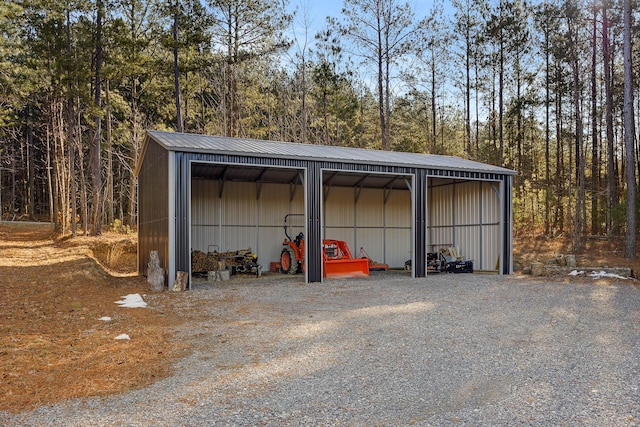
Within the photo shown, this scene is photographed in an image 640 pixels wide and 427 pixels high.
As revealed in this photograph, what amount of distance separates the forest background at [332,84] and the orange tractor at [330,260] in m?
8.09

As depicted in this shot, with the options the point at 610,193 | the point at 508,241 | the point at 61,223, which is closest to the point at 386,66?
the point at 610,193

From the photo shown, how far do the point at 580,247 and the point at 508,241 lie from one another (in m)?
6.82

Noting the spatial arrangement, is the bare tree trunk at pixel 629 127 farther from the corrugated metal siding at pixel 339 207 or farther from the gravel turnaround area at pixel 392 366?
the corrugated metal siding at pixel 339 207

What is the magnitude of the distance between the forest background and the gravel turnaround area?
449 inches

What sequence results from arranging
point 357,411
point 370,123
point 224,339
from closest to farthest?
point 357,411
point 224,339
point 370,123

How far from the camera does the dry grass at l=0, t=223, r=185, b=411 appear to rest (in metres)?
4.20

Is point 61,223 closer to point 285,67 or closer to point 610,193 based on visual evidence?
point 285,67

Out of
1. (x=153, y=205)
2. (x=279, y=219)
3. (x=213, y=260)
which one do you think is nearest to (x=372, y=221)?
(x=279, y=219)

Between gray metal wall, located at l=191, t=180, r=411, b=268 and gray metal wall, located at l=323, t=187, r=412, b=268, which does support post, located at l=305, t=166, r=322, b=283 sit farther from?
gray metal wall, located at l=323, t=187, r=412, b=268

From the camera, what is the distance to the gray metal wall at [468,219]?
14586mm

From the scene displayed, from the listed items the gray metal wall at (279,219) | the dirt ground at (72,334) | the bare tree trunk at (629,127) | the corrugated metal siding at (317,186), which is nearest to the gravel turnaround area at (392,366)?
the dirt ground at (72,334)

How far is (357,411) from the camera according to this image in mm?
3613

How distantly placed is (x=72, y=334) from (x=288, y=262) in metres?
8.26

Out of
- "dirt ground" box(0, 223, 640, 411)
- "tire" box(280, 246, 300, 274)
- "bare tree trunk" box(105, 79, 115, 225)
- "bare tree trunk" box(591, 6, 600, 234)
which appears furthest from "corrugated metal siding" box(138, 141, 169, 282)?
"bare tree trunk" box(591, 6, 600, 234)
